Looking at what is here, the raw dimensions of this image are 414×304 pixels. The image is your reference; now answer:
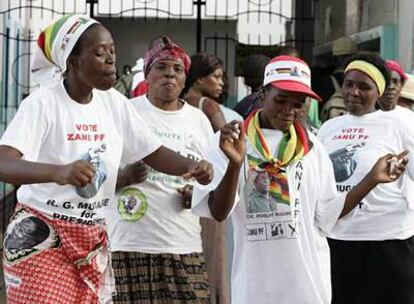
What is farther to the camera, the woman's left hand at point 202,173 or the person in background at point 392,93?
the person in background at point 392,93

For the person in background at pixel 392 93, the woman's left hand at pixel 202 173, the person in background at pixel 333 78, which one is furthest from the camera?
the person in background at pixel 333 78

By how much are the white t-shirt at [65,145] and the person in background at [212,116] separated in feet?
6.52

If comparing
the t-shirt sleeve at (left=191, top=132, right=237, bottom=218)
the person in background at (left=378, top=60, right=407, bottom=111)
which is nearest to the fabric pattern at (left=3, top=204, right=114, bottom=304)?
the t-shirt sleeve at (left=191, top=132, right=237, bottom=218)

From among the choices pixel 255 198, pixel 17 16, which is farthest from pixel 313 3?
pixel 255 198

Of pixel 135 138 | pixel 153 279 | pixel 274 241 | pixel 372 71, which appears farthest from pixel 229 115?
pixel 274 241

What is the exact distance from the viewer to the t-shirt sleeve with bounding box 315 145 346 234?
4.45 m

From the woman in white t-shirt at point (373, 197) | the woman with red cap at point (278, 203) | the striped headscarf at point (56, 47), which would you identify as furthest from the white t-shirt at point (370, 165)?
the striped headscarf at point (56, 47)

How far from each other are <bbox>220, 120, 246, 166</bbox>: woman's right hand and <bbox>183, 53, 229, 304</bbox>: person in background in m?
2.28

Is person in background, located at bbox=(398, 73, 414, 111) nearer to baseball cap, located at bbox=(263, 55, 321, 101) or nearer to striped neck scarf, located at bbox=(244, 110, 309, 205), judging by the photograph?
baseball cap, located at bbox=(263, 55, 321, 101)

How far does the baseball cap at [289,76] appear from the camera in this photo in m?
4.32

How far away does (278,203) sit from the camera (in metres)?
4.25

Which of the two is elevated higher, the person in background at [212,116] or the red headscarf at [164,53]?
the red headscarf at [164,53]

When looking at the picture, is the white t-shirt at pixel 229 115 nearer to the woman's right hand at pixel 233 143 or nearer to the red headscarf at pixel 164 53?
the red headscarf at pixel 164 53

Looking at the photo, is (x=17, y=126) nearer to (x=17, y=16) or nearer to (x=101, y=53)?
(x=101, y=53)
